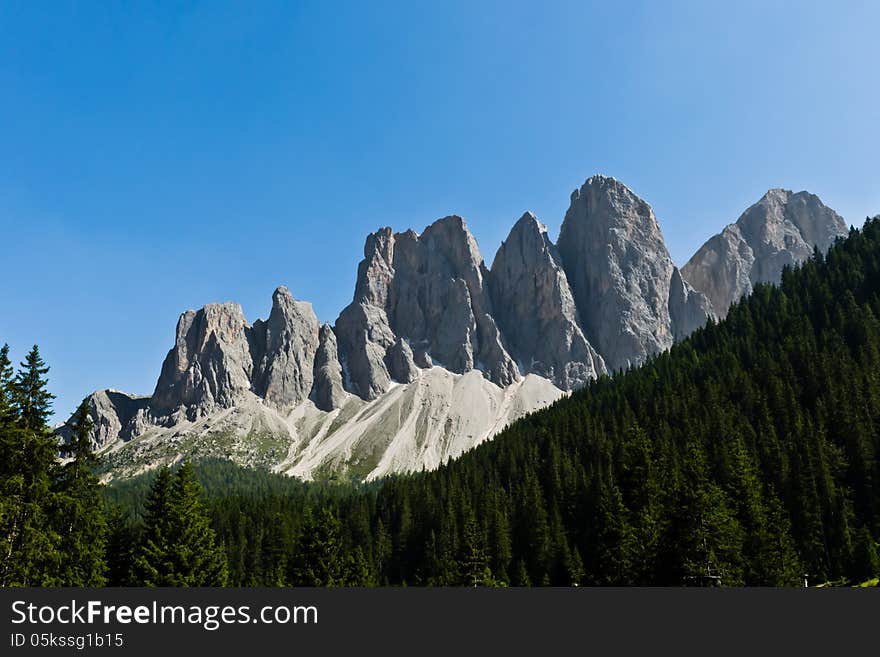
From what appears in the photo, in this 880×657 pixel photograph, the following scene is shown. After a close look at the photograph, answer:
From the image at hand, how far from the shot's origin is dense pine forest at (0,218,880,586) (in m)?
40.9

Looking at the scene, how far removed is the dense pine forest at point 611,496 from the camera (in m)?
40.9

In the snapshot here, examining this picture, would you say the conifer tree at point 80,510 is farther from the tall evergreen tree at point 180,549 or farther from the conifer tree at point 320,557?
the conifer tree at point 320,557

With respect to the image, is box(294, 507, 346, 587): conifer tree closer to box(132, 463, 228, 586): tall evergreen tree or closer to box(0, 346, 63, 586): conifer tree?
box(132, 463, 228, 586): tall evergreen tree

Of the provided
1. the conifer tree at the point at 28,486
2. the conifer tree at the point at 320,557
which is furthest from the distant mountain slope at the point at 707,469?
the conifer tree at the point at 28,486

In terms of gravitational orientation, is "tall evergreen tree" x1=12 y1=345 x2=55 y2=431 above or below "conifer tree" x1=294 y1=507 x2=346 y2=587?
above

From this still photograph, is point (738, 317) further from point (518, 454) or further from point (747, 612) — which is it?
point (747, 612)

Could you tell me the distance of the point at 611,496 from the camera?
5994cm

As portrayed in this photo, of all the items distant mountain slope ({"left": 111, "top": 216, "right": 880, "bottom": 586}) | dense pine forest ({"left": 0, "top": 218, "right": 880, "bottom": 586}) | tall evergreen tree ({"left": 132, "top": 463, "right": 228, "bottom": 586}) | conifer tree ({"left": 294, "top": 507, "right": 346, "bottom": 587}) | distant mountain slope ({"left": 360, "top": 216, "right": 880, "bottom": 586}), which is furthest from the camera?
conifer tree ({"left": 294, "top": 507, "right": 346, "bottom": 587})

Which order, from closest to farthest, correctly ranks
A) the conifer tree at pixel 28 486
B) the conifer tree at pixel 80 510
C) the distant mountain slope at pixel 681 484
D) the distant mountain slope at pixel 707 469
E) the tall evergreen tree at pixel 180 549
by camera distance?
the conifer tree at pixel 28 486 → the conifer tree at pixel 80 510 → the tall evergreen tree at pixel 180 549 → the distant mountain slope at pixel 707 469 → the distant mountain slope at pixel 681 484

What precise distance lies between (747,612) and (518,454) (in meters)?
105

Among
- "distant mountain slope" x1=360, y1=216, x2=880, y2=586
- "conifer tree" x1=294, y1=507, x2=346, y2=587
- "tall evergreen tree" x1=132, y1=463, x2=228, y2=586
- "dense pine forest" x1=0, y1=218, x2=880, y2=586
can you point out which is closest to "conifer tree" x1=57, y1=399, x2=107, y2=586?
"dense pine forest" x1=0, y1=218, x2=880, y2=586

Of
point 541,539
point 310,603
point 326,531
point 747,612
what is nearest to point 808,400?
point 541,539

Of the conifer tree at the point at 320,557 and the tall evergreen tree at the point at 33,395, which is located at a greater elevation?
the tall evergreen tree at the point at 33,395

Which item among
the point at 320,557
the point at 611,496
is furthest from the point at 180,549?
the point at 611,496
